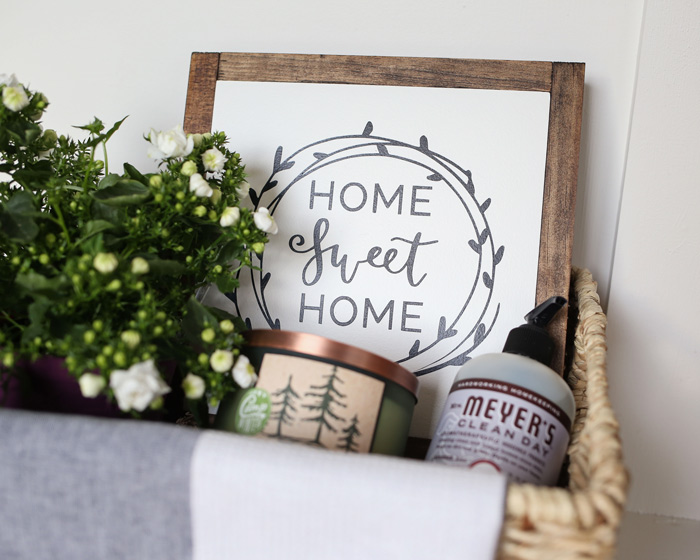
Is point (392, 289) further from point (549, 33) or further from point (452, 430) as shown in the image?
point (549, 33)

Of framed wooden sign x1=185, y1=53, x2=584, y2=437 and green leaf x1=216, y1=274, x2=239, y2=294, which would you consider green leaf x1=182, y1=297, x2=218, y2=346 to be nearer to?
green leaf x1=216, y1=274, x2=239, y2=294

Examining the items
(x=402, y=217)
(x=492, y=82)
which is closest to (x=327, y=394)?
(x=402, y=217)

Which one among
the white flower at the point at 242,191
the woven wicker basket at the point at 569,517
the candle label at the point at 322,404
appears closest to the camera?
the woven wicker basket at the point at 569,517

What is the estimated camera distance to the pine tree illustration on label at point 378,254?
1.76 ft

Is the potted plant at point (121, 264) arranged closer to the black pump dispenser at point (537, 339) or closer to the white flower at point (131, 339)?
the white flower at point (131, 339)

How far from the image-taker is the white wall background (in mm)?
554

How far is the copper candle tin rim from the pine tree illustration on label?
126 mm

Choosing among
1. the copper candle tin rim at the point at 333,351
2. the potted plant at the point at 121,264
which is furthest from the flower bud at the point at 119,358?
the copper candle tin rim at the point at 333,351

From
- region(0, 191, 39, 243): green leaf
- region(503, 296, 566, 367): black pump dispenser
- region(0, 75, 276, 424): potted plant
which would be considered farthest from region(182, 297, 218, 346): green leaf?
region(503, 296, 566, 367): black pump dispenser

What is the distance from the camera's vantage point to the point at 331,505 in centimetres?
30

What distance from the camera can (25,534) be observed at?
0.33 m

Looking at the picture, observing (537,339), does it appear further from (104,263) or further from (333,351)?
(104,263)

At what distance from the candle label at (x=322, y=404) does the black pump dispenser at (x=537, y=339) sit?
0.12m

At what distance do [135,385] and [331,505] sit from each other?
123 millimetres
